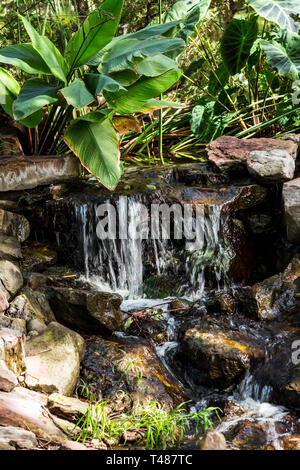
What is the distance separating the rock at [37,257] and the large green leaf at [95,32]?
6.05 ft

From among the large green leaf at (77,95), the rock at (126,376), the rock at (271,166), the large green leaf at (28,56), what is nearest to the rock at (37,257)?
the rock at (126,376)

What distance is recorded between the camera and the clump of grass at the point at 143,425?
2463 millimetres

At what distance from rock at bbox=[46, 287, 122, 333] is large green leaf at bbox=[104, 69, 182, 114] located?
2.07 meters

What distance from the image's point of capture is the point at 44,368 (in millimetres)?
2877

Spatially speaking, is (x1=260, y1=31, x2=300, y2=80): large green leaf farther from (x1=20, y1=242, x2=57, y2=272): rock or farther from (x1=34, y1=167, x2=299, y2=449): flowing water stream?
A: (x1=20, y1=242, x2=57, y2=272): rock

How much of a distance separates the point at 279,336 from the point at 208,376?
66cm

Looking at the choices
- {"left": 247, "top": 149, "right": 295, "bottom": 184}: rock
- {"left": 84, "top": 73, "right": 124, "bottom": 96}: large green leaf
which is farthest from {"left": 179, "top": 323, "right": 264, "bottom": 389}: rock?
{"left": 84, "top": 73, "right": 124, "bottom": 96}: large green leaf

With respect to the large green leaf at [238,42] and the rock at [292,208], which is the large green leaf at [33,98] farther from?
the large green leaf at [238,42]

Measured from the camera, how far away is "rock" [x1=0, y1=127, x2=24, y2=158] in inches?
210

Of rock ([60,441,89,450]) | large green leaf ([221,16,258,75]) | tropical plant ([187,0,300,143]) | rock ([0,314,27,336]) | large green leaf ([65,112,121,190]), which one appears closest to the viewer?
rock ([60,441,89,450])

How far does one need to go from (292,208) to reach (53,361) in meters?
2.51

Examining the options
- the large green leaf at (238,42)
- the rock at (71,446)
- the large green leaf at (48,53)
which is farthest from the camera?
the large green leaf at (238,42)

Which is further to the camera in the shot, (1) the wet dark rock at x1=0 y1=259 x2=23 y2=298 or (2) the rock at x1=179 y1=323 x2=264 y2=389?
(1) the wet dark rock at x1=0 y1=259 x2=23 y2=298
